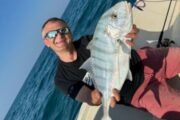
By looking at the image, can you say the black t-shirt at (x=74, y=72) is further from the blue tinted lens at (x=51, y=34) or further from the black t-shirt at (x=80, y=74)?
the blue tinted lens at (x=51, y=34)

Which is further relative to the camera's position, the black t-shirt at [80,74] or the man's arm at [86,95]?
the black t-shirt at [80,74]

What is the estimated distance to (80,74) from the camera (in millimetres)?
3707

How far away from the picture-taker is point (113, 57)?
110 inches

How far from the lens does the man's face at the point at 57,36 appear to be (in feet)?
11.3

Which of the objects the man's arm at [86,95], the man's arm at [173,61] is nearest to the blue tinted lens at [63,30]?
the man's arm at [86,95]

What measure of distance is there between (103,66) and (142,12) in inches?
126

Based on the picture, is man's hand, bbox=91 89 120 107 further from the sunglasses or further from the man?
the sunglasses

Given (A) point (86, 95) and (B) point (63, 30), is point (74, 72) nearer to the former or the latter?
(A) point (86, 95)

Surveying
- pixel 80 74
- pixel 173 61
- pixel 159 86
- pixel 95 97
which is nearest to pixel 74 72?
pixel 80 74

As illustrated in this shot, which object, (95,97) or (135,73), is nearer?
(95,97)

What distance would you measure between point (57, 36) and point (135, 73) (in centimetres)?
86

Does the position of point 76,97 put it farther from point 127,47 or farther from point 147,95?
point 127,47

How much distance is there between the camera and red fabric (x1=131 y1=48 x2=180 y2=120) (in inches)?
140

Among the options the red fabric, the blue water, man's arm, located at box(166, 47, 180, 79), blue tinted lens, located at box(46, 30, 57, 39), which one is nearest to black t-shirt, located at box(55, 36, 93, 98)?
blue tinted lens, located at box(46, 30, 57, 39)
